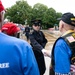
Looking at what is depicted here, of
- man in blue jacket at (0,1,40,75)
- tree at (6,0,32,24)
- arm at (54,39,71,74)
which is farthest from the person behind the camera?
tree at (6,0,32,24)

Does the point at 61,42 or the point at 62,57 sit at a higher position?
the point at 61,42

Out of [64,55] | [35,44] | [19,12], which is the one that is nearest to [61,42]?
[64,55]

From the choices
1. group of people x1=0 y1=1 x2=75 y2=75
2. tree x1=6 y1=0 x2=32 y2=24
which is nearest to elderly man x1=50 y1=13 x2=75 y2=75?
group of people x1=0 y1=1 x2=75 y2=75

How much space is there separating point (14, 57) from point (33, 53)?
0.29 meters

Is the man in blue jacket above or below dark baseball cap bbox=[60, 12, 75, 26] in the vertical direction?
below

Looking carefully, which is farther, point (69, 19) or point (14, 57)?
point (69, 19)

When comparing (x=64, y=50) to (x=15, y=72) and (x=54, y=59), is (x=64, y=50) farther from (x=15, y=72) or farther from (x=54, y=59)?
(x=15, y=72)

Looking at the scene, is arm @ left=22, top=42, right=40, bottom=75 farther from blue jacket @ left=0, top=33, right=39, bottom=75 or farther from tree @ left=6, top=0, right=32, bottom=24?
tree @ left=6, top=0, right=32, bottom=24

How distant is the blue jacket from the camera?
2.50m

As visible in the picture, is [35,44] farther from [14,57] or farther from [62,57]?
[14,57]

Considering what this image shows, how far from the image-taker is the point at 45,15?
11731 cm

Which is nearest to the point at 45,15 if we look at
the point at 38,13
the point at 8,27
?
the point at 38,13

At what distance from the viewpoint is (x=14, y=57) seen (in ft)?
8.29

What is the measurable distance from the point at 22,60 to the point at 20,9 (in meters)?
113
